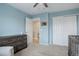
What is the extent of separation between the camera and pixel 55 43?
6414 millimetres

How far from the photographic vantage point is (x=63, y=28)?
19.8 ft

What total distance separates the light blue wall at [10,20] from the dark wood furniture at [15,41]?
19.7 inches

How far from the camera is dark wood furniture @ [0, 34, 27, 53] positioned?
372 centimetres

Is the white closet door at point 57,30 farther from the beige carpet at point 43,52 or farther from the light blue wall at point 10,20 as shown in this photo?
the light blue wall at point 10,20

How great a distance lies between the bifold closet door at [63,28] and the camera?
573cm

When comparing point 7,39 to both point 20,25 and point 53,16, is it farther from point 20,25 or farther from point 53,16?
point 53,16

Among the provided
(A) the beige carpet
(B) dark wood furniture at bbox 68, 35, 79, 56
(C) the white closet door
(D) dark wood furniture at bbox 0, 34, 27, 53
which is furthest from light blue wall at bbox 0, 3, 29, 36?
(B) dark wood furniture at bbox 68, 35, 79, 56

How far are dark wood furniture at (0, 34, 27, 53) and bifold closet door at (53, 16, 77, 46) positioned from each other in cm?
235

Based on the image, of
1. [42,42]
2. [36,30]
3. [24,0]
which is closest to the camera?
[24,0]

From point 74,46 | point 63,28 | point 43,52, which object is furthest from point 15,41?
point 63,28

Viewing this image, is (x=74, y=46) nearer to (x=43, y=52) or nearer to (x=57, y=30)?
(x=43, y=52)

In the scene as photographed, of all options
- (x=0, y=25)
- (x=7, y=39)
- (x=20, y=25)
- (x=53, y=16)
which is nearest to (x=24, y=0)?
(x=7, y=39)

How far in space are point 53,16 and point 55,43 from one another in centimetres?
188

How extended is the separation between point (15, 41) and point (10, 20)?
113 centimetres
